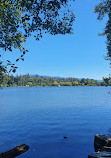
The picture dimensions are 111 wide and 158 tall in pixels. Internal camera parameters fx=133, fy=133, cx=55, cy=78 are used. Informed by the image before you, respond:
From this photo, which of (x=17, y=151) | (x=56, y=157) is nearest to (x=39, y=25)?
(x=17, y=151)

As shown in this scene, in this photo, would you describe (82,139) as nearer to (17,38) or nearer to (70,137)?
(70,137)

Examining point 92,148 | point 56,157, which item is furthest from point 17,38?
point 92,148

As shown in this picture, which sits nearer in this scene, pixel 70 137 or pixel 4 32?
pixel 4 32

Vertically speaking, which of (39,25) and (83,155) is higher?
(39,25)

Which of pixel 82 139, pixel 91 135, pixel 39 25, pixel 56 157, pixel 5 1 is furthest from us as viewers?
pixel 91 135

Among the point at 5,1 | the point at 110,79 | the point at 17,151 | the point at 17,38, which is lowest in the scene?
the point at 17,151

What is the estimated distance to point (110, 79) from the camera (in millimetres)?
20453

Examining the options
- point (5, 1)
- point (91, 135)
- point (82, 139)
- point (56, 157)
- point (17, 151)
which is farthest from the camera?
point (91, 135)

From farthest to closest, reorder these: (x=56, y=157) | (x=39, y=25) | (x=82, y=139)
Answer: (x=82, y=139)
(x=56, y=157)
(x=39, y=25)

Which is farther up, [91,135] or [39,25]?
[39,25]

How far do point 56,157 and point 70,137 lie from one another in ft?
21.5

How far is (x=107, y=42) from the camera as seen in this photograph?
22.1 metres

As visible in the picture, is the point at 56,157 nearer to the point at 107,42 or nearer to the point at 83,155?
the point at 83,155

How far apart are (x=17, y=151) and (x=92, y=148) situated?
30.4 ft
